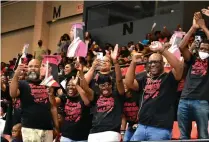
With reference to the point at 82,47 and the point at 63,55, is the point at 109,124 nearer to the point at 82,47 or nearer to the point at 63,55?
the point at 82,47

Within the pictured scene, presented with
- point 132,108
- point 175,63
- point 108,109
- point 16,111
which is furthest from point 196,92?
point 16,111

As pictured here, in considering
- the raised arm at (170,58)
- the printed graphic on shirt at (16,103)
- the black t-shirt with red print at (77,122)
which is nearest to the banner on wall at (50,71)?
the black t-shirt with red print at (77,122)

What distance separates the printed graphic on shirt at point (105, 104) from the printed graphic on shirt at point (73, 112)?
537 millimetres

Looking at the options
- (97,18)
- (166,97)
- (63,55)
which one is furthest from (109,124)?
Answer: (97,18)

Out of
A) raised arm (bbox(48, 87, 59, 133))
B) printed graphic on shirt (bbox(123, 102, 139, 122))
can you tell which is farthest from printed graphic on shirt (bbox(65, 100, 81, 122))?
printed graphic on shirt (bbox(123, 102, 139, 122))

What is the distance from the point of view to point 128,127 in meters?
5.47

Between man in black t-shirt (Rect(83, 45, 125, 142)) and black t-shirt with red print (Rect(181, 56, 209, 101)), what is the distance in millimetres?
696

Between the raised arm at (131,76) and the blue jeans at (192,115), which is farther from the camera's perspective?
the raised arm at (131,76)

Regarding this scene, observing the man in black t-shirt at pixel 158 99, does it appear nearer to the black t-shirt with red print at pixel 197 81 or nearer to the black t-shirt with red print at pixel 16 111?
the black t-shirt with red print at pixel 197 81

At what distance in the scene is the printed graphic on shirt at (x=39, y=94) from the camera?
18.8 feet

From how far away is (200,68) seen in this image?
16.4 feet

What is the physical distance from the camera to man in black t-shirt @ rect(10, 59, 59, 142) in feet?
18.5

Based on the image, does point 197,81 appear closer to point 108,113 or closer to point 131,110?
point 131,110

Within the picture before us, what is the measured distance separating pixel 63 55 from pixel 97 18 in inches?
117
